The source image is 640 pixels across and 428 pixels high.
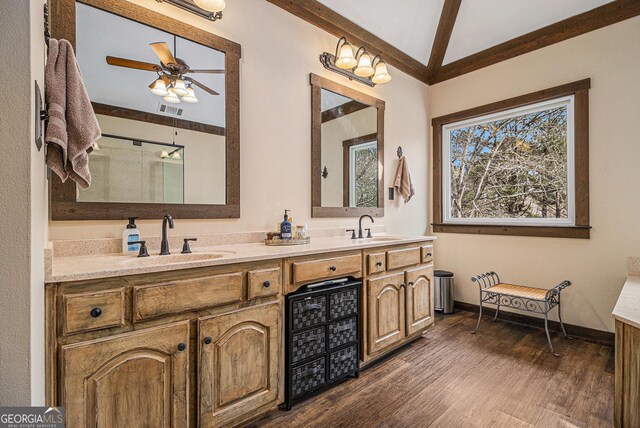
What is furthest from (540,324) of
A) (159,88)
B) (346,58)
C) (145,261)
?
(159,88)

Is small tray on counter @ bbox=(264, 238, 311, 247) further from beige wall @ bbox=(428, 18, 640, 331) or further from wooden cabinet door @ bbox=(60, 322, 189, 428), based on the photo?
beige wall @ bbox=(428, 18, 640, 331)

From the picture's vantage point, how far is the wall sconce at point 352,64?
261cm

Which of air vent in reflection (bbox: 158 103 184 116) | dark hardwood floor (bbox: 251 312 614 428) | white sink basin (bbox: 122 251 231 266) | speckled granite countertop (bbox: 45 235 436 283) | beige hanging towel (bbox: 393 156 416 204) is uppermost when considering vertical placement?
air vent in reflection (bbox: 158 103 184 116)

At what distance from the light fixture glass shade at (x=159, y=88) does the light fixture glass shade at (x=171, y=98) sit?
0.02 metres

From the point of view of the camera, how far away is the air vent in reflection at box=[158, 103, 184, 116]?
1.93 metres

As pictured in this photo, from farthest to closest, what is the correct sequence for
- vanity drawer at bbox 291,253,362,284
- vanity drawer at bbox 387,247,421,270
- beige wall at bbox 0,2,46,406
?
vanity drawer at bbox 387,247,421,270
vanity drawer at bbox 291,253,362,284
beige wall at bbox 0,2,46,406

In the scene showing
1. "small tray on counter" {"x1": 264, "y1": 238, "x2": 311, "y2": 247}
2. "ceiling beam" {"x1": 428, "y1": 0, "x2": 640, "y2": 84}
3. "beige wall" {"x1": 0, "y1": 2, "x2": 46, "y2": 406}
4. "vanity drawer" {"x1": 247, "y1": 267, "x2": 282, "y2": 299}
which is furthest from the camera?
"ceiling beam" {"x1": 428, "y1": 0, "x2": 640, "y2": 84}

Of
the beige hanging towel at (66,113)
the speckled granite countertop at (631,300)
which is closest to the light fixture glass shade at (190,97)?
the beige hanging towel at (66,113)

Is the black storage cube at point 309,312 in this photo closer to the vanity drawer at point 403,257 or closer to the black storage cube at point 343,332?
the black storage cube at point 343,332

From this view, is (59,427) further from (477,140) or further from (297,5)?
(477,140)

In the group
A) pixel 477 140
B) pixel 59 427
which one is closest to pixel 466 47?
pixel 477 140

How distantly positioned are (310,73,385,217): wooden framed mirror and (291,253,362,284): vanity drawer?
699mm

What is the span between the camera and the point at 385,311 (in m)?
2.39

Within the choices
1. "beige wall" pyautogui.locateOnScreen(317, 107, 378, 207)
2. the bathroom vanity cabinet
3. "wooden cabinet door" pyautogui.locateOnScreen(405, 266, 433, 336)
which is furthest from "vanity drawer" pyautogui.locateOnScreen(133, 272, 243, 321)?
"wooden cabinet door" pyautogui.locateOnScreen(405, 266, 433, 336)
